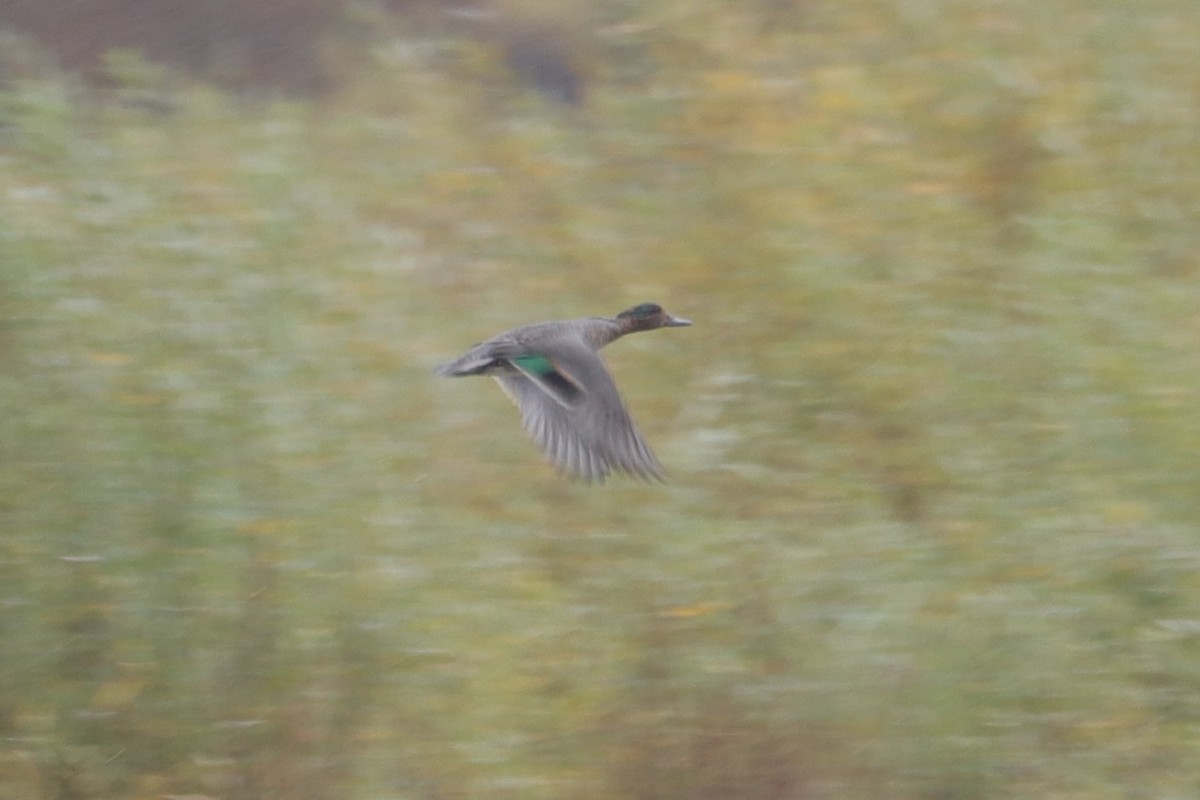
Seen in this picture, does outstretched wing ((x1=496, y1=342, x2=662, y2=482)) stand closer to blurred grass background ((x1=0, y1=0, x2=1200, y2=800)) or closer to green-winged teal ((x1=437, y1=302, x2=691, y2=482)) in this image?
green-winged teal ((x1=437, y1=302, x2=691, y2=482))

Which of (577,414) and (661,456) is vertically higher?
(577,414)

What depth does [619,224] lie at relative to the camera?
698cm

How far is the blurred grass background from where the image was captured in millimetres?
4363

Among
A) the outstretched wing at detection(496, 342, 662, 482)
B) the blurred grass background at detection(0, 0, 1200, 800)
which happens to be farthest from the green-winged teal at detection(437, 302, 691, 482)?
the blurred grass background at detection(0, 0, 1200, 800)

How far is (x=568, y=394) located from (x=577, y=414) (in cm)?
10

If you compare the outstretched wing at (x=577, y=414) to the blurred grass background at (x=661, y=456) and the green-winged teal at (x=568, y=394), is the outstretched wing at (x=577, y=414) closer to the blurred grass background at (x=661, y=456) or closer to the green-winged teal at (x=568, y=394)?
the green-winged teal at (x=568, y=394)

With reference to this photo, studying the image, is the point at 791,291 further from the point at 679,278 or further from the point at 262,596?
the point at 262,596

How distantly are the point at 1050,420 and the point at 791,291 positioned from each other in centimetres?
105

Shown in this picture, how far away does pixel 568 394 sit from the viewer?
15.2 feet

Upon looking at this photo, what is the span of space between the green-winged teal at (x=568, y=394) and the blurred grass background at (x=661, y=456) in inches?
12.9

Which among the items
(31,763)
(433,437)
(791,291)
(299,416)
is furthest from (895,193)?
(31,763)

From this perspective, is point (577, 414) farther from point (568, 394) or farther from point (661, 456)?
point (661, 456)

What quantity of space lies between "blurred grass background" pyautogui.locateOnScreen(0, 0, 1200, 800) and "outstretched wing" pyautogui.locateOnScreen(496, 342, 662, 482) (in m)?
0.35

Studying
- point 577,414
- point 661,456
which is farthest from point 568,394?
point 661,456
